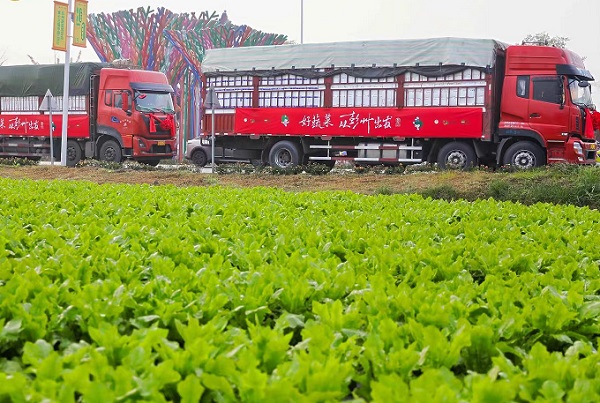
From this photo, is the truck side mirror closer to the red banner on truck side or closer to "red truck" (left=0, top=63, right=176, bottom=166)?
"red truck" (left=0, top=63, right=176, bottom=166)

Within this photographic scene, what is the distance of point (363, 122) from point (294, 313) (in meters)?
18.7

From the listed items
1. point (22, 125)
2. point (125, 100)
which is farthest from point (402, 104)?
point (22, 125)

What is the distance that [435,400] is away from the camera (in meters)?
1.96

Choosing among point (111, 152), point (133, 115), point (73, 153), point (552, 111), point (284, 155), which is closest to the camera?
point (552, 111)

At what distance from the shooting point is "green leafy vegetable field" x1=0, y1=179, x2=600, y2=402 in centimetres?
214

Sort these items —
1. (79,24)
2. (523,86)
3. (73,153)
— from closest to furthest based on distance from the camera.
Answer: (523,86) < (73,153) < (79,24)

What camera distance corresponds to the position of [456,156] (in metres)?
20.7

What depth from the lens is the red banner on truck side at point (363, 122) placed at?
66.6ft

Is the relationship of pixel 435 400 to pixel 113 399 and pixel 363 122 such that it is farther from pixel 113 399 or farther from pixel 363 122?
pixel 363 122

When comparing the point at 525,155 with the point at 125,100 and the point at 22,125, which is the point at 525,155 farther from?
the point at 22,125

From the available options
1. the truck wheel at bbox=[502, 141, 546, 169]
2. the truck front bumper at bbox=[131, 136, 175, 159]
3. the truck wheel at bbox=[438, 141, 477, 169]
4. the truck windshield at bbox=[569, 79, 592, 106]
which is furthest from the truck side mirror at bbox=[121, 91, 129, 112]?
the truck windshield at bbox=[569, 79, 592, 106]

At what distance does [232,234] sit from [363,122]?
667 inches

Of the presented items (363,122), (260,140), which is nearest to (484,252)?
(363,122)

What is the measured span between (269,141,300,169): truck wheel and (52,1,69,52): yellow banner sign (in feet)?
35.5
